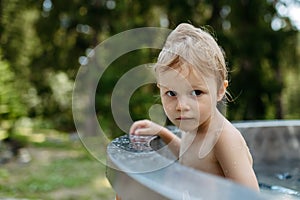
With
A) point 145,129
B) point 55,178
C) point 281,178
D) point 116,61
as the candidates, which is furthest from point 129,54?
point 145,129

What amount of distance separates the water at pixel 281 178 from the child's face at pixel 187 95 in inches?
16.2

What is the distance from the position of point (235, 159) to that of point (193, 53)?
0.90 ft

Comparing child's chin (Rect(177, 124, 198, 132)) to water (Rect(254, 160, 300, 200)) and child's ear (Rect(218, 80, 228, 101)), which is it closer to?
child's ear (Rect(218, 80, 228, 101))

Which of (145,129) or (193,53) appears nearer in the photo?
(193,53)

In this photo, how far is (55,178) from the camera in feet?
15.6

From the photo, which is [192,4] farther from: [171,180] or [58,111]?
[171,180]

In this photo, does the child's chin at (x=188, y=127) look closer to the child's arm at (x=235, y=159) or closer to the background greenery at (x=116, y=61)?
the child's arm at (x=235, y=159)

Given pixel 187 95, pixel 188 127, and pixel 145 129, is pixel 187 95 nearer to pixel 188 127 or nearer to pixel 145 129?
pixel 188 127

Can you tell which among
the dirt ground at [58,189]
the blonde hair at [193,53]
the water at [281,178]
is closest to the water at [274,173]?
the water at [281,178]

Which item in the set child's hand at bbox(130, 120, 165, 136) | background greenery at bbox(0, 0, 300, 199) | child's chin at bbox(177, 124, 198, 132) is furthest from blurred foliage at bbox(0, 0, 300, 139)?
child's chin at bbox(177, 124, 198, 132)

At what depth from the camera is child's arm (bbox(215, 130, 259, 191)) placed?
3.55ft

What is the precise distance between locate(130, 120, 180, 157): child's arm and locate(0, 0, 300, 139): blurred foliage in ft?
13.5

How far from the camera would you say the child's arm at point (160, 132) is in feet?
5.50

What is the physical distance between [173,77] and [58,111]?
1032cm
